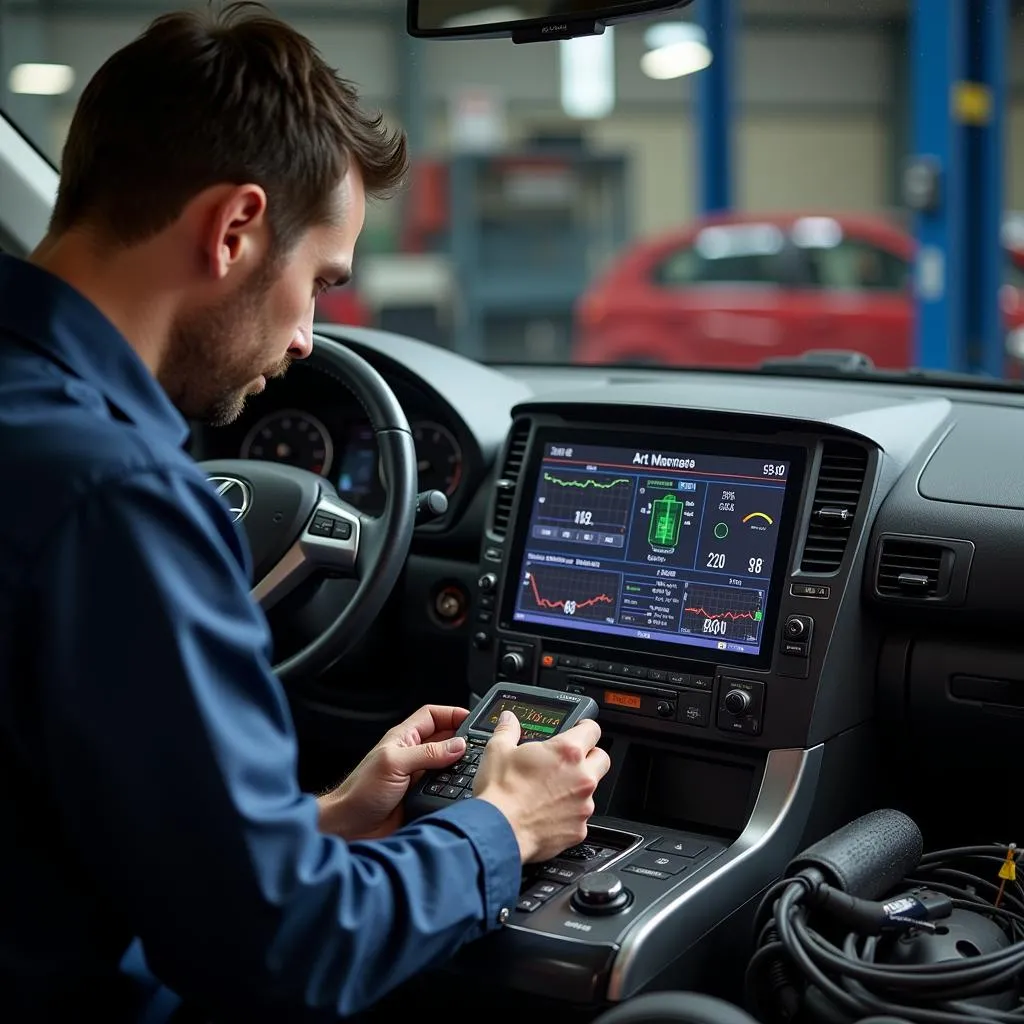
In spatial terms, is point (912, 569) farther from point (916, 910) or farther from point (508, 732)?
point (508, 732)

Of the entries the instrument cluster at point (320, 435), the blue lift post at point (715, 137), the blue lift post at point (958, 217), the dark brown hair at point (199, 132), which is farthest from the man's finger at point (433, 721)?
the blue lift post at point (715, 137)

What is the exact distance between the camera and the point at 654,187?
17.8 metres

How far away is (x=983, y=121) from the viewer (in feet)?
20.3

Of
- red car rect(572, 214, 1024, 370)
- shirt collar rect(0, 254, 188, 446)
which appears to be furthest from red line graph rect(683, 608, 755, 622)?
red car rect(572, 214, 1024, 370)

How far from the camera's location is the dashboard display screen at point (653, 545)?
6.22ft

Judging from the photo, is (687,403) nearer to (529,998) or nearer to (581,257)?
(529,998)

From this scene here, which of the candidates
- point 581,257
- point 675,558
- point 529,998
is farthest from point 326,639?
point 581,257

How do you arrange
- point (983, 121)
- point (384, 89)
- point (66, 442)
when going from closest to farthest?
point (66, 442) → point (384, 89) → point (983, 121)

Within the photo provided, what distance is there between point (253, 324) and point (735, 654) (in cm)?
86

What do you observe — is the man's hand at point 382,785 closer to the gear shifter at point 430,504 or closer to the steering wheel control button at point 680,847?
the steering wheel control button at point 680,847

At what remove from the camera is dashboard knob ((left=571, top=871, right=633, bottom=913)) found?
1569mm

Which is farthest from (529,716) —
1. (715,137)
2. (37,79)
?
(715,137)

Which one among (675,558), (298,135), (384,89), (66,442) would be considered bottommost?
(675,558)

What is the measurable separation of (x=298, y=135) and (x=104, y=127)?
0.17 m
